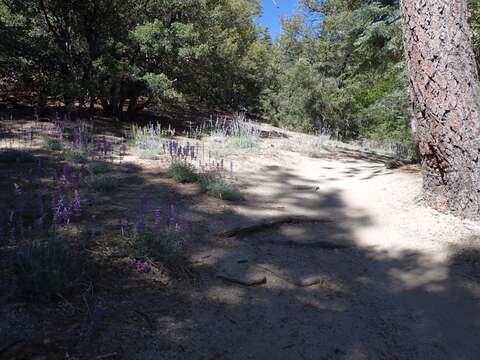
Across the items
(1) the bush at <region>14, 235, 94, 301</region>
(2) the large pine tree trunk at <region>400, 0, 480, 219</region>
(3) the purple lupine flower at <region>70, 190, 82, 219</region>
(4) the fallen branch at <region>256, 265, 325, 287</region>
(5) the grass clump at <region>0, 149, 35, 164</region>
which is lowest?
(4) the fallen branch at <region>256, 265, 325, 287</region>

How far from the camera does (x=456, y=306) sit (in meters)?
3.04

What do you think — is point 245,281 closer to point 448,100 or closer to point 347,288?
point 347,288

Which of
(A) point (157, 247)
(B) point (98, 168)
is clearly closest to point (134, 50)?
(B) point (98, 168)

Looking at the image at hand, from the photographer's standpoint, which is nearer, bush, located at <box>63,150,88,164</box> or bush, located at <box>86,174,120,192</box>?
bush, located at <box>86,174,120,192</box>

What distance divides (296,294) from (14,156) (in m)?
4.51

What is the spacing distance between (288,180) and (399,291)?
354cm

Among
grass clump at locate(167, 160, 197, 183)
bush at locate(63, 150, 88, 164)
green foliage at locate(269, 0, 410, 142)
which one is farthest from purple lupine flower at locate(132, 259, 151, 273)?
green foliage at locate(269, 0, 410, 142)

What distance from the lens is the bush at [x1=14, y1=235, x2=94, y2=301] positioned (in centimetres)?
258

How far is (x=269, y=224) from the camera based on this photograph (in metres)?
4.40

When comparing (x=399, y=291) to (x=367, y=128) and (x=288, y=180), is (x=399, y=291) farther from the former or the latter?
(x=367, y=128)

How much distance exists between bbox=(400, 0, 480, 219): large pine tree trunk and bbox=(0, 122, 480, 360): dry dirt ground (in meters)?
0.31

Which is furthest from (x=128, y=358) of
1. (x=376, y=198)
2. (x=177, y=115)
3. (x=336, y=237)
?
(x=177, y=115)

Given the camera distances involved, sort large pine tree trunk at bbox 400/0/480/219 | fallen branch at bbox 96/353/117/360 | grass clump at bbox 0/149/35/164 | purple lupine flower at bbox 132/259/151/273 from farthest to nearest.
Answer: grass clump at bbox 0/149/35/164 < large pine tree trunk at bbox 400/0/480/219 < purple lupine flower at bbox 132/259/151/273 < fallen branch at bbox 96/353/117/360

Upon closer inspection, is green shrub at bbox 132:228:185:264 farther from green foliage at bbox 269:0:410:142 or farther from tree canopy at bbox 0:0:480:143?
green foliage at bbox 269:0:410:142
